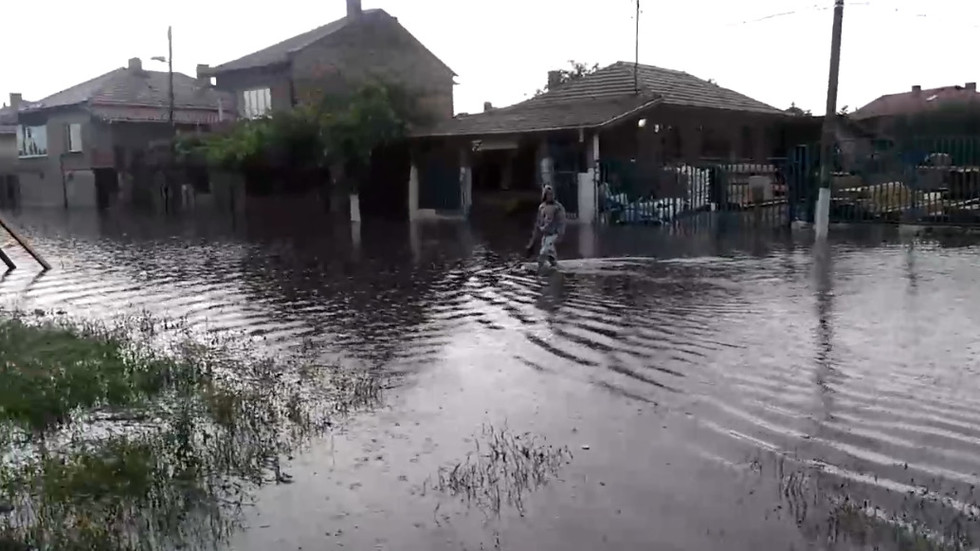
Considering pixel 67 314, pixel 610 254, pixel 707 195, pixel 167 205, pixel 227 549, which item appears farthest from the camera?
pixel 167 205

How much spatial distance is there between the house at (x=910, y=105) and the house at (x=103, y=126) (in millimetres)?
29233

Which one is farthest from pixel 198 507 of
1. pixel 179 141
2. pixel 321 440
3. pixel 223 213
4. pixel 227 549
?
pixel 179 141

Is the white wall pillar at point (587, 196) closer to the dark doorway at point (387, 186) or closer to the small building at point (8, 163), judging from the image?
A: the dark doorway at point (387, 186)

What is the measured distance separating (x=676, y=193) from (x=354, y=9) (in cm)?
2382

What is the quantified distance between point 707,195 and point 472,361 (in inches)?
670

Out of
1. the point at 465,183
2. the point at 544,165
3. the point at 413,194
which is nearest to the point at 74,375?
the point at 544,165

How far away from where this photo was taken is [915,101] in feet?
164

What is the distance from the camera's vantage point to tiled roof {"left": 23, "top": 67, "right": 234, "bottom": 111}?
48531 mm

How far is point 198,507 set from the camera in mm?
5902

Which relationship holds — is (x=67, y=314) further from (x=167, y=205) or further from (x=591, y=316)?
(x=167, y=205)

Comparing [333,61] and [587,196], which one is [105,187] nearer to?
[333,61]

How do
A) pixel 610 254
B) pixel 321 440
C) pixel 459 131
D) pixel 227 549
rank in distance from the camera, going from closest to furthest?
pixel 227 549, pixel 321 440, pixel 610 254, pixel 459 131

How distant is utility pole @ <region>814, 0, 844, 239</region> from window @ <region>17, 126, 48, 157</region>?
43561 millimetres

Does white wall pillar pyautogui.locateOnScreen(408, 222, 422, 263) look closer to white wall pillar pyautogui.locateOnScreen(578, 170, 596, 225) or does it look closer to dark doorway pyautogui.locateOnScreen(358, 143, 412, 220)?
dark doorway pyautogui.locateOnScreen(358, 143, 412, 220)
